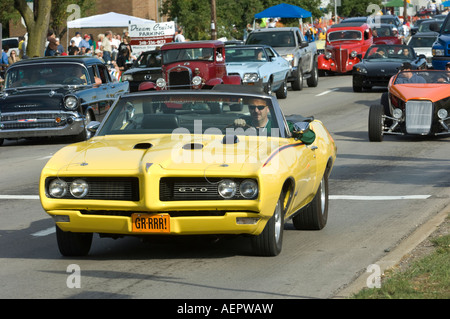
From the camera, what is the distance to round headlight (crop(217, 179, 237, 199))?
8258mm

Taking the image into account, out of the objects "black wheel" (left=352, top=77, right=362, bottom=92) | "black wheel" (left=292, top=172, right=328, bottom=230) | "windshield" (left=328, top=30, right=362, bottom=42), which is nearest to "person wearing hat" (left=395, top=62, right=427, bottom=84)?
"black wheel" (left=292, top=172, right=328, bottom=230)

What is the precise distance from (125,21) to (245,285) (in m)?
37.5

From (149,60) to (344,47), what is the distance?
37.5ft

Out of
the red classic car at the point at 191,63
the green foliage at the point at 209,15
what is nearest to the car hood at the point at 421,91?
the red classic car at the point at 191,63

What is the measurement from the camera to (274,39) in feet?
111

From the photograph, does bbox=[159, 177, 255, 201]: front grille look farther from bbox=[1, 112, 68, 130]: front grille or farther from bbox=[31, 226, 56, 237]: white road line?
bbox=[1, 112, 68, 130]: front grille

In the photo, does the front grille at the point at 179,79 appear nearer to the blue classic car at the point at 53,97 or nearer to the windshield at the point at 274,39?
the blue classic car at the point at 53,97

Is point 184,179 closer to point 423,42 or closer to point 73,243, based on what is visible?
point 73,243

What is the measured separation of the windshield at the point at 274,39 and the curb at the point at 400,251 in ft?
72.7

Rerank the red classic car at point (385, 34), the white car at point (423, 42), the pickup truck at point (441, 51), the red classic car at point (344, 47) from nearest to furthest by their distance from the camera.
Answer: the pickup truck at point (441, 51) < the red classic car at point (344, 47) < the white car at point (423, 42) < the red classic car at point (385, 34)

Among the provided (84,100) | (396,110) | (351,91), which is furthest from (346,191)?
(351,91)

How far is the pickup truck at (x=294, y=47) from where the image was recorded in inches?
1291

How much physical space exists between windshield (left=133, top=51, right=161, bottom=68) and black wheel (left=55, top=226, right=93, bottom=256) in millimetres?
19721

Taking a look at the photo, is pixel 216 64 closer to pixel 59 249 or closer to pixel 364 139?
pixel 364 139
